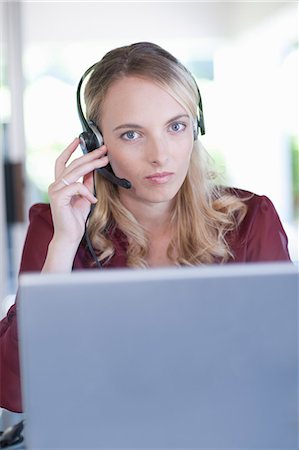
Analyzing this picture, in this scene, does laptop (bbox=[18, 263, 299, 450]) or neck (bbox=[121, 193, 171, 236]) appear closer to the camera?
laptop (bbox=[18, 263, 299, 450])

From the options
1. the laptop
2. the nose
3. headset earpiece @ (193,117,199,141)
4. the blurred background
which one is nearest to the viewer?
the laptop

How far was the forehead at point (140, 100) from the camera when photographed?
143cm

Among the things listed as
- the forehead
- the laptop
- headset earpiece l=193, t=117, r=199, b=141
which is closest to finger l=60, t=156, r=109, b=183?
the forehead

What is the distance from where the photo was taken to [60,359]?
717mm

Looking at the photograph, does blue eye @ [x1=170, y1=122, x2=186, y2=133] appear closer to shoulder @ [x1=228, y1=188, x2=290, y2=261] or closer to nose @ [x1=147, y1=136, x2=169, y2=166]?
nose @ [x1=147, y1=136, x2=169, y2=166]

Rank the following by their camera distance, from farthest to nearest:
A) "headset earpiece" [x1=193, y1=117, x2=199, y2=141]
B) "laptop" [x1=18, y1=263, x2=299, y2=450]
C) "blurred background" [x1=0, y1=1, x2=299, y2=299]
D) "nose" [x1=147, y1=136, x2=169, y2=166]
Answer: "blurred background" [x1=0, y1=1, x2=299, y2=299], "headset earpiece" [x1=193, y1=117, x2=199, y2=141], "nose" [x1=147, y1=136, x2=169, y2=166], "laptop" [x1=18, y1=263, x2=299, y2=450]

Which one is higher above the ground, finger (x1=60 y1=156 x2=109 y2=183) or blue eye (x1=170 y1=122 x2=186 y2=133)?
blue eye (x1=170 y1=122 x2=186 y2=133)

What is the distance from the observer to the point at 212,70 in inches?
226

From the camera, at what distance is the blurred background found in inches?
195

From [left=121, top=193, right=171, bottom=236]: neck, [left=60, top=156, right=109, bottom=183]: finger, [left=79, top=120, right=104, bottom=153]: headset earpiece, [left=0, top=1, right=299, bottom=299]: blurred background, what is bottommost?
[left=121, top=193, right=171, bottom=236]: neck

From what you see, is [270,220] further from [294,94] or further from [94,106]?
[294,94]

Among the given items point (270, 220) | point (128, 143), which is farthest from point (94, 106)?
point (270, 220)

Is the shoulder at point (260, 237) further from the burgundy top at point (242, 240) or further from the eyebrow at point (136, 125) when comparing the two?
the eyebrow at point (136, 125)

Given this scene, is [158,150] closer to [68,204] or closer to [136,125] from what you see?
[136,125]
